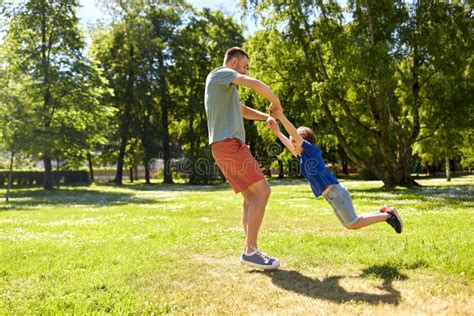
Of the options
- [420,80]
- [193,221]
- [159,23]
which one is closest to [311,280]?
[193,221]

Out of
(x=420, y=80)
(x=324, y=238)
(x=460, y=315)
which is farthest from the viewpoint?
(x=420, y=80)

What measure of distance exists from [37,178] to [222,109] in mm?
44463

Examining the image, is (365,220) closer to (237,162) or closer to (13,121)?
(237,162)

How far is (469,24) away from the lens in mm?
23000

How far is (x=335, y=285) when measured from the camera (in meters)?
4.73

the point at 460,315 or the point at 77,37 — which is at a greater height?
the point at 77,37

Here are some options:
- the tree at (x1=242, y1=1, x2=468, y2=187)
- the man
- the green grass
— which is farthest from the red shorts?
the tree at (x1=242, y1=1, x2=468, y2=187)

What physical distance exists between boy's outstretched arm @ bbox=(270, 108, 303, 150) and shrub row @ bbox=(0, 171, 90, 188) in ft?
138

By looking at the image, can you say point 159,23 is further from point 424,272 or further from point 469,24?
point 424,272

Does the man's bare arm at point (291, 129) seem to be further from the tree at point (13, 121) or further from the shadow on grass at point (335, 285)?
the tree at point (13, 121)

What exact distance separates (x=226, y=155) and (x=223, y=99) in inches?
29.0

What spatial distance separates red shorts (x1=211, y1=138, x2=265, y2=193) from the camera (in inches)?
221

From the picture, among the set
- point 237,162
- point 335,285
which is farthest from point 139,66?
point 335,285

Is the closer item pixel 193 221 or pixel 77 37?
pixel 193 221
